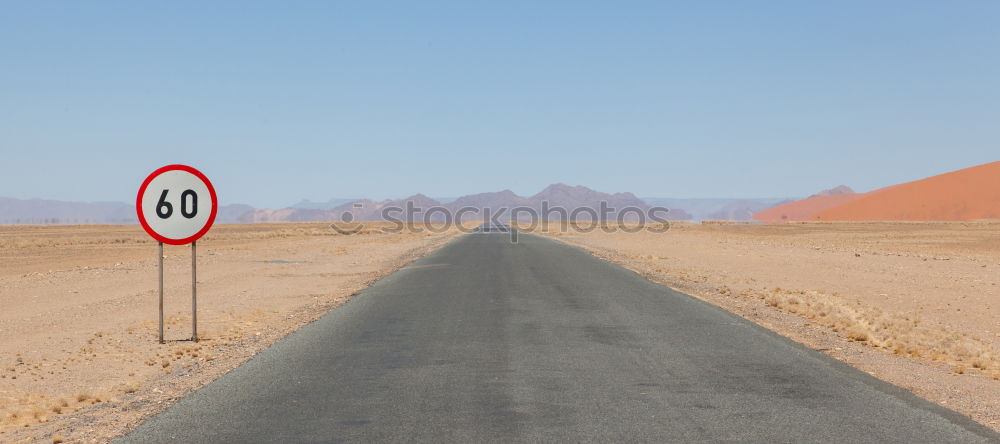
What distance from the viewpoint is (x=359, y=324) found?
12.8 meters

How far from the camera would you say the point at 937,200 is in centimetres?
16150

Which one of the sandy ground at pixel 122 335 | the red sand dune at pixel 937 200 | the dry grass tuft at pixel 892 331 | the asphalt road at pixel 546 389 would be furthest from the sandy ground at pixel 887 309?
the red sand dune at pixel 937 200

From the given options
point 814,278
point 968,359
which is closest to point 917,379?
point 968,359

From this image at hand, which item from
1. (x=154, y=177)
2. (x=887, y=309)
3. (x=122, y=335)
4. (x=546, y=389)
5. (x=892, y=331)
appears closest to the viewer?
(x=546, y=389)

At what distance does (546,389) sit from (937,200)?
17765cm

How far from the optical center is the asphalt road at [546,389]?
6.22 meters

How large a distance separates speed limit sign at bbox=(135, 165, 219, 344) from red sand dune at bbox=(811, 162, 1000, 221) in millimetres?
156007

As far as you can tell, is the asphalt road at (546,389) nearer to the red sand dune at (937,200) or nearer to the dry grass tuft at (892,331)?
the dry grass tuft at (892,331)

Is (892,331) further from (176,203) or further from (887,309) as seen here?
(176,203)

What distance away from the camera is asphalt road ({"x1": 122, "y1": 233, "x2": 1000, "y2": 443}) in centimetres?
622

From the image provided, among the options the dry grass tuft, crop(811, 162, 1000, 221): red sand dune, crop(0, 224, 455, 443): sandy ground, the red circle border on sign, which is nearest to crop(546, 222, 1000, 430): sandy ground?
the dry grass tuft

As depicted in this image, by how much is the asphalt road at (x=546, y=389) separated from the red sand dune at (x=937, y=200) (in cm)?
15268

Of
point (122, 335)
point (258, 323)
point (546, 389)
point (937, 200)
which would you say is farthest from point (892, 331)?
point (937, 200)

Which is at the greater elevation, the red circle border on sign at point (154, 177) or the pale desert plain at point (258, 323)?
the red circle border on sign at point (154, 177)
